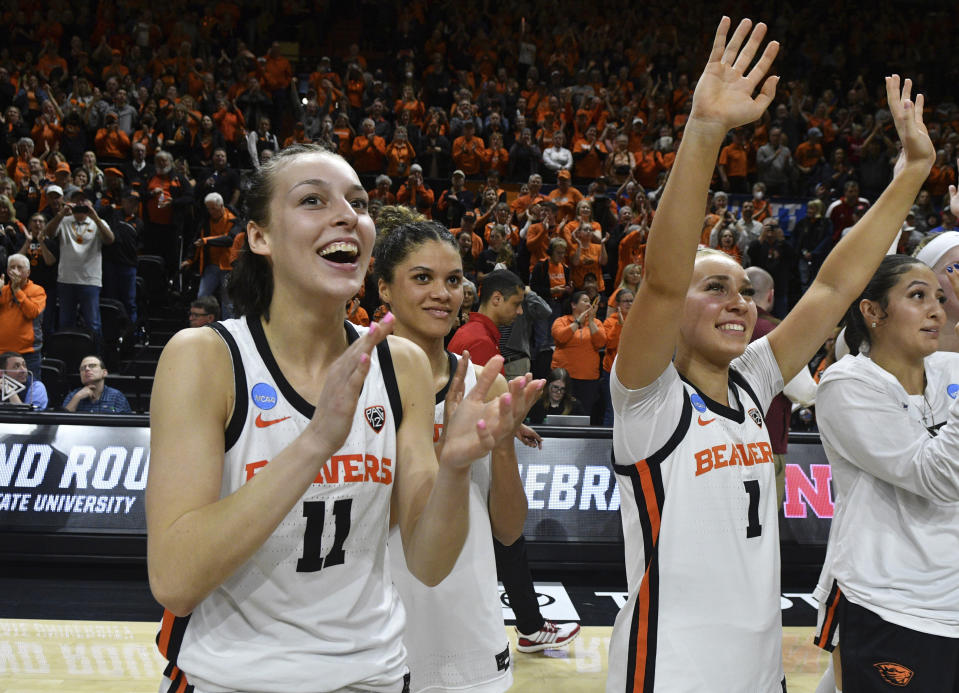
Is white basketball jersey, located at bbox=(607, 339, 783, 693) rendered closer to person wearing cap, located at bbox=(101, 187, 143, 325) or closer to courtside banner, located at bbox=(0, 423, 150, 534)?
courtside banner, located at bbox=(0, 423, 150, 534)

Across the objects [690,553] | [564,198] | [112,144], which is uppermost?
[112,144]

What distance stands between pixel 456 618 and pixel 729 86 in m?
1.74

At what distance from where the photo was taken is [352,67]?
15.3 m

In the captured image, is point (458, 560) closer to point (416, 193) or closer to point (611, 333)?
point (611, 333)

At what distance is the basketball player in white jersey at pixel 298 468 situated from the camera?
1.55 metres

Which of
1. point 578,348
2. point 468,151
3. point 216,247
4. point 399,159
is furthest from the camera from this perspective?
point 468,151

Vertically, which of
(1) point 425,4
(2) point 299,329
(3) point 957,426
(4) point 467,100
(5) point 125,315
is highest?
(1) point 425,4

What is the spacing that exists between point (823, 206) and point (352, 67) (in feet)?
25.6

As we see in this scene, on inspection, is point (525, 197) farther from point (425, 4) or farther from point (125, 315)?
point (425, 4)

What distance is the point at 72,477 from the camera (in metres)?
6.14

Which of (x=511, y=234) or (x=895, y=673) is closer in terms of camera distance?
(x=895, y=673)

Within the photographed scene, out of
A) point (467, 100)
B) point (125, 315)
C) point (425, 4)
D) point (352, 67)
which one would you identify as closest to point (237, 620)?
point (125, 315)

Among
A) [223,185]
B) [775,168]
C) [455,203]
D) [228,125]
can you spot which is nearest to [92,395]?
[223,185]

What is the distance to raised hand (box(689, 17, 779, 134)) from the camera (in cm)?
201
